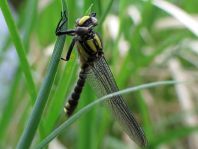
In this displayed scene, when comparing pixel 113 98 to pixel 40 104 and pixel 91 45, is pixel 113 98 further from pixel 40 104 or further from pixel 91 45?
pixel 40 104

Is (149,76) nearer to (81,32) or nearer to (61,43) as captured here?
(81,32)

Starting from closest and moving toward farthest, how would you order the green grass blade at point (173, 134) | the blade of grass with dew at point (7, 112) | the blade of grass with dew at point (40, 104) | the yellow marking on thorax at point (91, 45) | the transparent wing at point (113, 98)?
the blade of grass with dew at point (40, 104)
the transparent wing at point (113, 98)
the yellow marking on thorax at point (91, 45)
the blade of grass with dew at point (7, 112)
the green grass blade at point (173, 134)

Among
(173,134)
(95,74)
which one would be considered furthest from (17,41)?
(173,134)

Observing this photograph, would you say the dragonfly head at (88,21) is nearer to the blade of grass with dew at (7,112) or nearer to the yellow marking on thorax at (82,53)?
the yellow marking on thorax at (82,53)

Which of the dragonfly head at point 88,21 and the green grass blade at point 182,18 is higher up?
the dragonfly head at point 88,21

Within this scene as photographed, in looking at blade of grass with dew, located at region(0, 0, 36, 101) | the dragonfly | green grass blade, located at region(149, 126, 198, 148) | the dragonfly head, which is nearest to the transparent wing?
the dragonfly

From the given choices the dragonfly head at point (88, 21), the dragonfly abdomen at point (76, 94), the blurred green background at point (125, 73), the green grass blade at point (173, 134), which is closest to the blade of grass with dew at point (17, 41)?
the blurred green background at point (125, 73)
